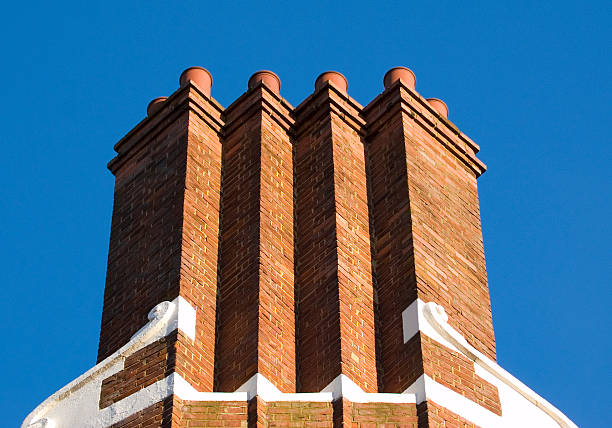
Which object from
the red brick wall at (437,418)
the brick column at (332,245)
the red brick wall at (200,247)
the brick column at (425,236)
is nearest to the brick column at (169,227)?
the red brick wall at (200,247)

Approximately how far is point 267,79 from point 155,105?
57.1 inches

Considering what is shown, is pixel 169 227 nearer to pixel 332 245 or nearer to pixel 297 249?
pixel 297 249

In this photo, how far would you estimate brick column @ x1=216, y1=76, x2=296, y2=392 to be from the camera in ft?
57.1

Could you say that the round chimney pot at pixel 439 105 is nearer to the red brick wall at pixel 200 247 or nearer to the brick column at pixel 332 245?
the brick column at pixel 332 245

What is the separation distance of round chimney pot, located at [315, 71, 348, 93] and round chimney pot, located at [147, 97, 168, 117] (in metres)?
1.94

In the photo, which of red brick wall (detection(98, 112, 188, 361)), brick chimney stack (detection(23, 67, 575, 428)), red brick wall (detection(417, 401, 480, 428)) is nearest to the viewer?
red brick wall (detection(417, 401, 480, 428))

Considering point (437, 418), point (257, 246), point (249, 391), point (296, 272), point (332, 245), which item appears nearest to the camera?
point (437, 418)

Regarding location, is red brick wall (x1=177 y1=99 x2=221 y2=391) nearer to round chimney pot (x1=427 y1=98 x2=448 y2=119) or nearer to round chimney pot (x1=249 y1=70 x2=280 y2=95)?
round chimney pot (x1=249 y1=70 x2=280 y2=95)

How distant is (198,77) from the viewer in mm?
20828

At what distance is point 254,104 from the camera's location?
20.3 meters

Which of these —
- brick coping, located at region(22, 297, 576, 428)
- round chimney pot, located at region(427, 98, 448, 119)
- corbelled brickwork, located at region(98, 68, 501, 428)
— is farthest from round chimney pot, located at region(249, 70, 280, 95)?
brick coping, located at region(22, 297, 576, 428)

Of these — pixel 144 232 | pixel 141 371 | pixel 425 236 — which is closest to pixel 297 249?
pixel 425 236

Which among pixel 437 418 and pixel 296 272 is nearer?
pixel 437 418

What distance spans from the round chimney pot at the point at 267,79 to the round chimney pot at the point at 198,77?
0.54 metres
